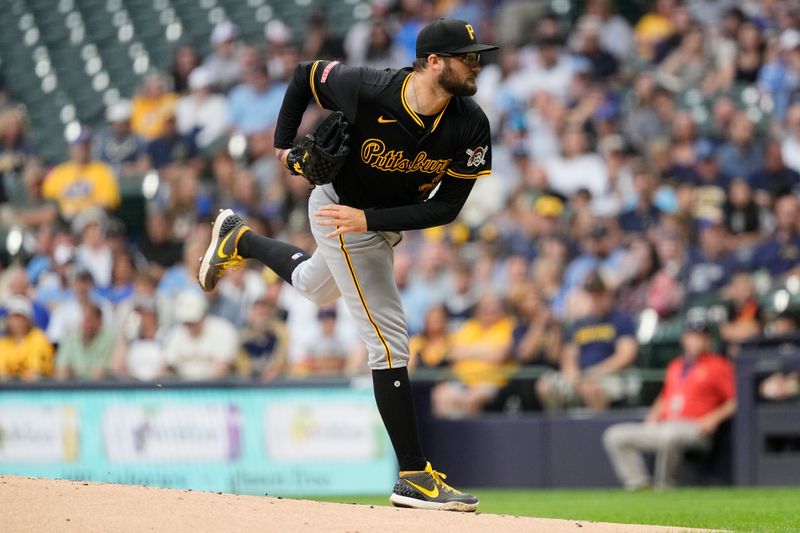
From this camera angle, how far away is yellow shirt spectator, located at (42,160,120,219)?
1520 centimetres

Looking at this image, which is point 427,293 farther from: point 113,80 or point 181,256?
point 113,80

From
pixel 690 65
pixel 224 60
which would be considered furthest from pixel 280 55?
pixel 690 65

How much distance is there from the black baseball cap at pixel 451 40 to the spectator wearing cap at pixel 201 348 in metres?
6.33

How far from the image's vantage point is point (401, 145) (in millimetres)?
6066

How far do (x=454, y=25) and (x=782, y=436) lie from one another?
5.49 m

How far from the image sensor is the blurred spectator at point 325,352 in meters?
11.9

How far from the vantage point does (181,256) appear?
45.1 ft

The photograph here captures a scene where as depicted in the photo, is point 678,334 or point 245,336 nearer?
point 678,334

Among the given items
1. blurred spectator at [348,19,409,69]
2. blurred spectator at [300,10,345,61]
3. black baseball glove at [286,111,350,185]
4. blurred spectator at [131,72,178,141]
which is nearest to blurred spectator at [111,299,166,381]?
blurred spectator at [131,72,178,141]

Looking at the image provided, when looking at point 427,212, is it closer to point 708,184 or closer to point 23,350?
point 708,184

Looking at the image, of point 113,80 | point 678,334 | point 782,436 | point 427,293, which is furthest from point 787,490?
point 113,80

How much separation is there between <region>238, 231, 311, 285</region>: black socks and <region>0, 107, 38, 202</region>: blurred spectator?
954 cm

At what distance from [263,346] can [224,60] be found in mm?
6203

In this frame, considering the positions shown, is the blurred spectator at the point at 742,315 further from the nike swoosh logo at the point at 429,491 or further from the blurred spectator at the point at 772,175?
the nike swoosh logo at the point at 429,491
